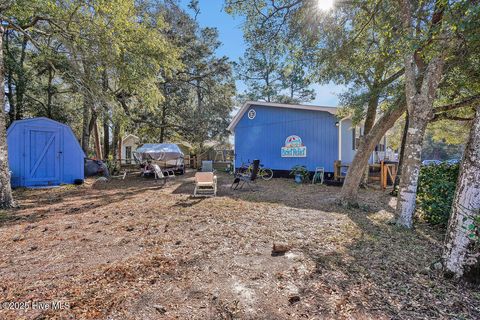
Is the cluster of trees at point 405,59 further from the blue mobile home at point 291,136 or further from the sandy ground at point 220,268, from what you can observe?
the blue mobile home at point 291,136

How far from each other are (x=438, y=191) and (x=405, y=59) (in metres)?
2.59

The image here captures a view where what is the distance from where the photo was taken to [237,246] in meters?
3.51

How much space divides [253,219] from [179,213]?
166cm

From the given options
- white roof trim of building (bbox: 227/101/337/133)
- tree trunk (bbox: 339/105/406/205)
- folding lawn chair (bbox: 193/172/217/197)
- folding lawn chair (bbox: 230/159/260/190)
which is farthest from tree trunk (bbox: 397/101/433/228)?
white roof trim of building (bbox: 227/101/337/133)

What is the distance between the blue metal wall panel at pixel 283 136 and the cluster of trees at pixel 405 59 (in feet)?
10.0

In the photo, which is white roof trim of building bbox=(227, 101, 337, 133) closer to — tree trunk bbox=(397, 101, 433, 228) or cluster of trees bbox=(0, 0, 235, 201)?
cluster of trees bbox=(0, 0, 235, 201)

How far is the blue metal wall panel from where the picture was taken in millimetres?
12047

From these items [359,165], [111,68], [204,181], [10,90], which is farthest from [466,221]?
[10,90]

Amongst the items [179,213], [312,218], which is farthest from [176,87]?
[312,218]

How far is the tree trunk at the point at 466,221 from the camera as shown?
248 centimetres

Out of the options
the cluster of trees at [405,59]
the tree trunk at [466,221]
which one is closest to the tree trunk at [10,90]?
the cluster of trees at [405,59]

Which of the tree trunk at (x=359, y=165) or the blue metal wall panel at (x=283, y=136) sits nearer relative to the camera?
the tree trunk at (x=359, y=165)

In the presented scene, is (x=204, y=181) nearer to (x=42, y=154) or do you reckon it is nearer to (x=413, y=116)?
(x=413, y=116)

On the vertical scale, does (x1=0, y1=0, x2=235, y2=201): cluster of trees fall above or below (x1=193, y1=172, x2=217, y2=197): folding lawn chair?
above
